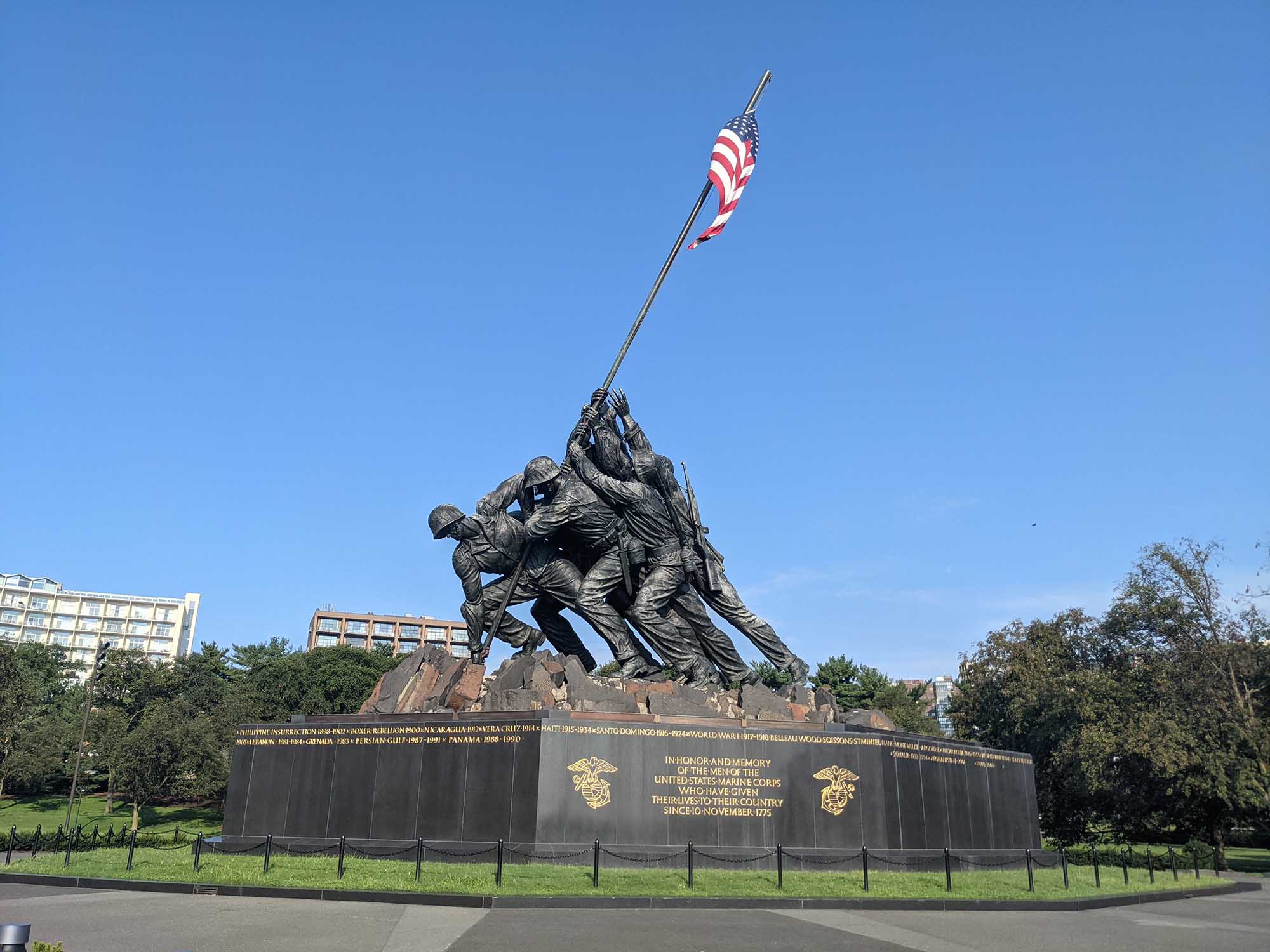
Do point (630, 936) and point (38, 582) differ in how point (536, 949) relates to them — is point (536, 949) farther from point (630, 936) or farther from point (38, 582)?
point (38, 582)

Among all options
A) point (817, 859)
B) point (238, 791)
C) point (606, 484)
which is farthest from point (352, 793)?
point (817, 859)

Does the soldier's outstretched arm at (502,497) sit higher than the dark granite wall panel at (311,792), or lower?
higher

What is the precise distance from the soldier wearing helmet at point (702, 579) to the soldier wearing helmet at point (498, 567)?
108 inches

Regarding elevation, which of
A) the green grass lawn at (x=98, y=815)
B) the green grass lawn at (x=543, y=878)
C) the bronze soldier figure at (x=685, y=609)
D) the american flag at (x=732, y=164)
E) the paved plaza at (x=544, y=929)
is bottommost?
the green grass lawn at (x=98, y=815)

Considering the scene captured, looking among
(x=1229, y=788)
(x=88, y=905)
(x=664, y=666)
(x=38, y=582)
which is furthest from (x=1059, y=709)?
(x=38, y=582)

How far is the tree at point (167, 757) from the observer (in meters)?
37.6

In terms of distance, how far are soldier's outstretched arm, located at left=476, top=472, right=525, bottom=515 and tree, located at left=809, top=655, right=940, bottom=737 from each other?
26820 millimetres

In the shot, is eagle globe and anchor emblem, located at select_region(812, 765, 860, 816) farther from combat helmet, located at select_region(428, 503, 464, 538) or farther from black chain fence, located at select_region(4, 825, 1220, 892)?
combat helmet, located at select_region(428, 503, 464, 538)

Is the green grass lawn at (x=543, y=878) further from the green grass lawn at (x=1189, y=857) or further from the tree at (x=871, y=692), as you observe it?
the tree at (x=871, y=692)

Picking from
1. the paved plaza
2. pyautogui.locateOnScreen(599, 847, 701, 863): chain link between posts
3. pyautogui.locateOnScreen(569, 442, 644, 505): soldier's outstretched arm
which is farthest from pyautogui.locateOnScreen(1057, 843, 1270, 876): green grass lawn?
pyautogui.locateOnScreen(569, 442, 644, 505): soldier's outstretched arm

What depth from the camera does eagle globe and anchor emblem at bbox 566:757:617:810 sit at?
51.0ft

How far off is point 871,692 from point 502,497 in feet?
96.0

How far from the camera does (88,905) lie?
11422mm

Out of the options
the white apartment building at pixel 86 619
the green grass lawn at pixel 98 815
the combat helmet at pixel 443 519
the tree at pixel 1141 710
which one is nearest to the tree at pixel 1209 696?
the tree at pixel 1141 710
